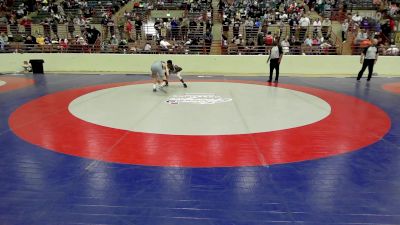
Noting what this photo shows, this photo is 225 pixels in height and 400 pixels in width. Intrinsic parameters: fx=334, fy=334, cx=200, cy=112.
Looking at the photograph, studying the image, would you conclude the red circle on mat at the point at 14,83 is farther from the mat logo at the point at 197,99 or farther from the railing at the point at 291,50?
the railing at the point at 291,50

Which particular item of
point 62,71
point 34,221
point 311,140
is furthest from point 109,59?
Result: point 34,221

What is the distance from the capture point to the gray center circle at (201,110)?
6965mm

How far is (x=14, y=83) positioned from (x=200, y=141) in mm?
9756

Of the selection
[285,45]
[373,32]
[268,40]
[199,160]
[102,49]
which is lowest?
[199,160]

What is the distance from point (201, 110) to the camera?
27.2 ft

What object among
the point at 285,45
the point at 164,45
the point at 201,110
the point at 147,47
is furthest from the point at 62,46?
the point at 201,110

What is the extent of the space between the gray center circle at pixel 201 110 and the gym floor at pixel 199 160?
0.04 meters

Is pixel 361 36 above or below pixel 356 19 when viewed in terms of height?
below

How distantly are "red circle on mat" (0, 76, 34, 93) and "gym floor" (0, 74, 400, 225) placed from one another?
2269 millimetres

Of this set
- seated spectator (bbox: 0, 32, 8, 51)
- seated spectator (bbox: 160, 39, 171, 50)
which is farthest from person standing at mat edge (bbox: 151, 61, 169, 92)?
seated spectator (bbox: 0, 32, 8, 51)

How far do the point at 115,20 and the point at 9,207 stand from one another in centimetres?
1794

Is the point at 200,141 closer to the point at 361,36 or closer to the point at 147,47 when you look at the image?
the point at 147,47

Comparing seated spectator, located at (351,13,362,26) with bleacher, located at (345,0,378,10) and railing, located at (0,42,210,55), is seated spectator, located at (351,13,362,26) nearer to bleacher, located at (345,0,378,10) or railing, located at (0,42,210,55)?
bleacher, located at (345,0,378,10)

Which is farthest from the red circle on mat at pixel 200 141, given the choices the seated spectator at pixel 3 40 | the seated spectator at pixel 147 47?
the seated spectator at pixel 3 40
